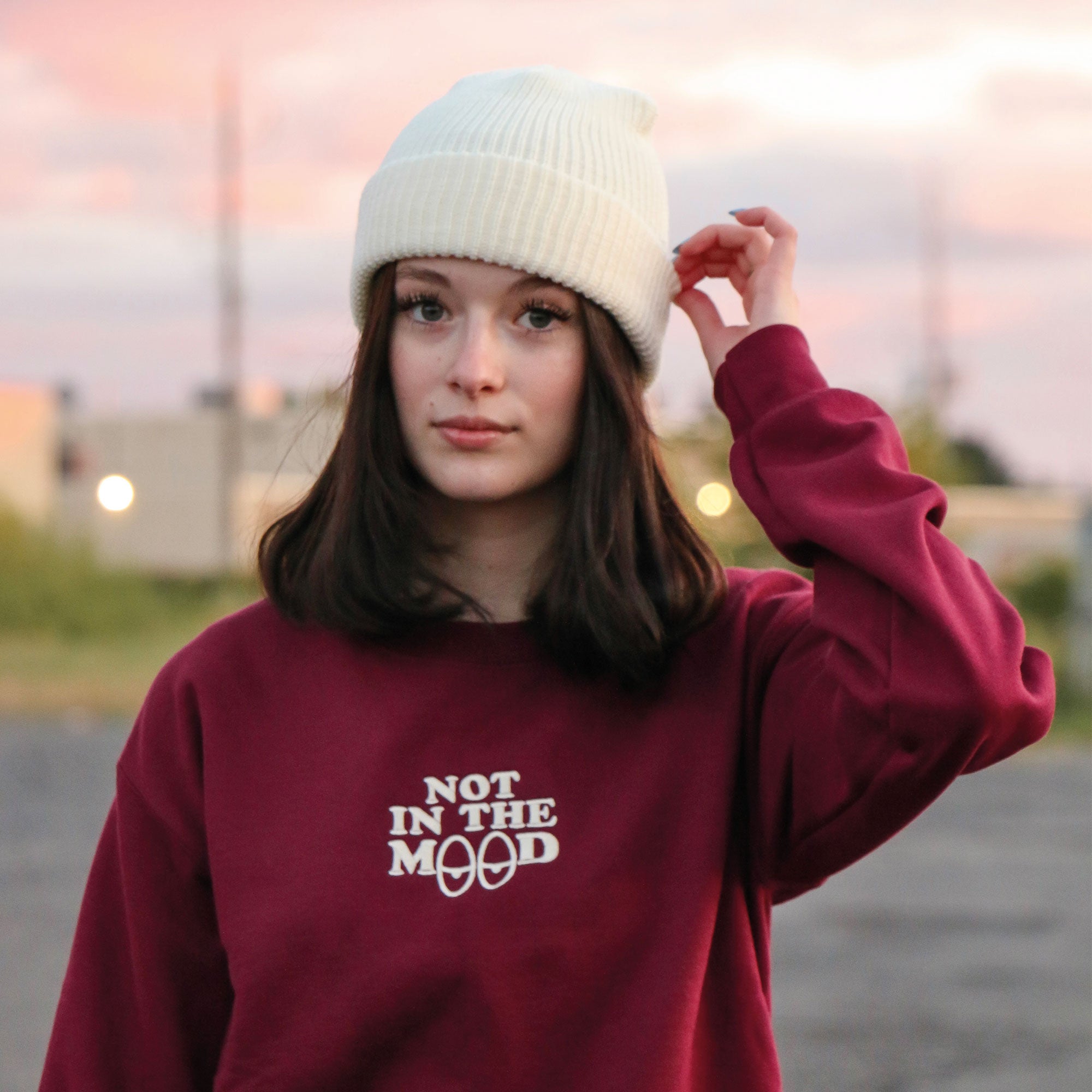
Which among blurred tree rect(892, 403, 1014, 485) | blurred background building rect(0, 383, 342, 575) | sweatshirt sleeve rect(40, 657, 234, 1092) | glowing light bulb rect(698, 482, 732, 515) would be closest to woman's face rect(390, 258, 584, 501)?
sweatshirt sleeve rect(40, 657, 234, 1092)

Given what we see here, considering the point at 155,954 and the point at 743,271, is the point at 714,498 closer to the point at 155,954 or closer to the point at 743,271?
the point at 743,271

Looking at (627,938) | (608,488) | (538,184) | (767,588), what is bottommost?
(627,938)

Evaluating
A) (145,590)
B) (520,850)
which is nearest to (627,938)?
(520,850)

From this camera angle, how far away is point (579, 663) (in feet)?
6.74

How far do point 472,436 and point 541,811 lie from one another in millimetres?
478

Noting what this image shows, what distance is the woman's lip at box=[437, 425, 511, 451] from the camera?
2.05 metres

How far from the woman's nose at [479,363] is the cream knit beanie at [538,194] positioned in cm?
12

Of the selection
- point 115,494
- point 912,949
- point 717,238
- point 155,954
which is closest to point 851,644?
point 717,238

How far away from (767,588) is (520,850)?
0.53 metres

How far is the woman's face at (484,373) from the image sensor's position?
2033 mm

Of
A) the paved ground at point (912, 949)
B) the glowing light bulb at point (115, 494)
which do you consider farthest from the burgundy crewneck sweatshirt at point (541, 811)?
the paved ground at point (912, 949)

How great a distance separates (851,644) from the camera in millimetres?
1838

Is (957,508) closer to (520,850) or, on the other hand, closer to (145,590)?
(145,590)

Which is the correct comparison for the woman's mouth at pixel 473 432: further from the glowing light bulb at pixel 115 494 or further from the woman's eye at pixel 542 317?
A: the glowing light bulb at pixel 115 494
